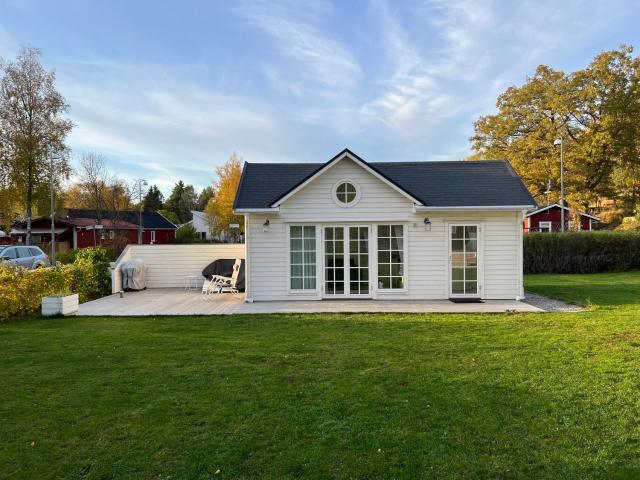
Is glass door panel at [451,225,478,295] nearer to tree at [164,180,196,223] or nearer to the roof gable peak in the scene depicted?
the roof gable peak

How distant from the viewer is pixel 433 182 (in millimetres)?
12680

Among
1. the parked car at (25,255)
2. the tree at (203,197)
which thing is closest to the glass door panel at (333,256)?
the parked car at (25,255)

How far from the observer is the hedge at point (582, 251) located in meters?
20.4

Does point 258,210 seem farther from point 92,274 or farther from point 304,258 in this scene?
point 92,274

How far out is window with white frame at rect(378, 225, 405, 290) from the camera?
11852mm

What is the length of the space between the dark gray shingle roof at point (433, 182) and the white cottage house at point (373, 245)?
0.34 feet

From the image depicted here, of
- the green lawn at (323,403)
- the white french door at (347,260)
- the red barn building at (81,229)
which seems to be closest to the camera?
the green lawn at (323,403)

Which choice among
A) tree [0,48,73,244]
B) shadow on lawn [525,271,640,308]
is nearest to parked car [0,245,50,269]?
tree [0,48,73,244]

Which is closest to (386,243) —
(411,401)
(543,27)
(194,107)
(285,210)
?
(285,210)

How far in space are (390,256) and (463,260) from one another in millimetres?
2015

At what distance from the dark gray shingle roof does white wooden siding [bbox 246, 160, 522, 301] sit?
1.26 feet

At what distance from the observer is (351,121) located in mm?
19391

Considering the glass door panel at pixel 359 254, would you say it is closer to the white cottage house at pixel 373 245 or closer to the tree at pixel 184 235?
the white cottage house at pixel 373 245

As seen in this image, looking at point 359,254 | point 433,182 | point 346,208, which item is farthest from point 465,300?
point 346,208
